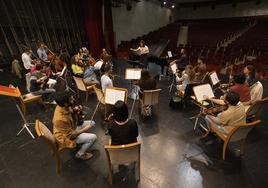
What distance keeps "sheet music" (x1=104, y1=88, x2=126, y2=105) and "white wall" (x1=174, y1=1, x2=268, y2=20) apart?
672 inches

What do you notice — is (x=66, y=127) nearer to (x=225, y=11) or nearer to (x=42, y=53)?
(x=42, y=53)

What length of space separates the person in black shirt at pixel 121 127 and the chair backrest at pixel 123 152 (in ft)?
0.47

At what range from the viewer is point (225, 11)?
51.8ft

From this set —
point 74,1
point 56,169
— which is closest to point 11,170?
point 56,169

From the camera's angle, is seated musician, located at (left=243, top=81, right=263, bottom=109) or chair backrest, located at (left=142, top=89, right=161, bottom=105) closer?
seated musician, located at (left=243, top=81, right=263, bottom=109)

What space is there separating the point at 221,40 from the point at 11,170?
12332 mm

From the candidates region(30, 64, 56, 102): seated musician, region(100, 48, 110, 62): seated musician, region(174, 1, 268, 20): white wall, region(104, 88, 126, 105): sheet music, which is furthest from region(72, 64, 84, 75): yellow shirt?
region(174, 1, 268, 20): white wall

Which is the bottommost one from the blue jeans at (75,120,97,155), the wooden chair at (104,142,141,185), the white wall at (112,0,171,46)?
the blue jeans at (75,120,97,155)

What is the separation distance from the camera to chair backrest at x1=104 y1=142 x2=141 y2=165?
1.83m

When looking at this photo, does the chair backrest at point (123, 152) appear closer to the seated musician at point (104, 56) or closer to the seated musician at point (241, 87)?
the seated musician at point (241, 87)

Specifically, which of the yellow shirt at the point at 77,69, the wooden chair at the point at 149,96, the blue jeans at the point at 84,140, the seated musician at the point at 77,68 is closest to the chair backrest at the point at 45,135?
the blue jeans at the point at 84,140

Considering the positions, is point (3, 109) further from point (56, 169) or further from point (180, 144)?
point (180, 144)

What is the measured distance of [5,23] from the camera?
6484 mm

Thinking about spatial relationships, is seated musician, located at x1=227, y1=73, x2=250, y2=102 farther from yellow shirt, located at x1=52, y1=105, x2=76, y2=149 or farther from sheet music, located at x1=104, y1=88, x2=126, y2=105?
yellow shirt, located at x1=52, y1=105, x2=76, y2=149
